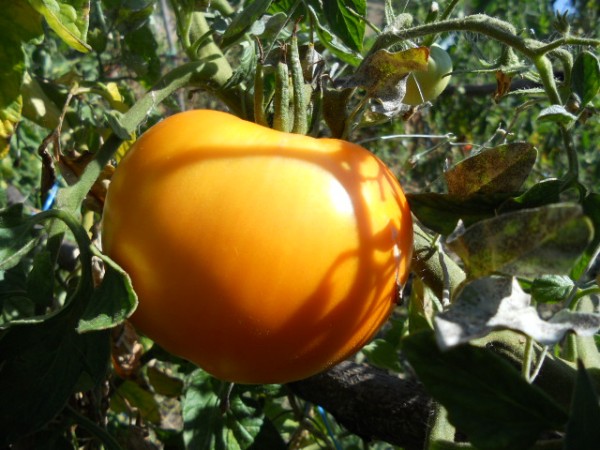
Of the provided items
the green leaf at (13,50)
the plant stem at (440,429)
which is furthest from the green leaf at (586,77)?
the green leaf at (13,50)

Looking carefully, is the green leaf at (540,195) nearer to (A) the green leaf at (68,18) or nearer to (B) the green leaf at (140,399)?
(A) the green leaf at (68,18)

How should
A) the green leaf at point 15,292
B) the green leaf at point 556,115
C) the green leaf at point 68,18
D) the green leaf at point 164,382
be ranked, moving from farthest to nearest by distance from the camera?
the green leaf at point 164,382
the green leaf at point 15,292
the green leaf at point 68,18
the green leaf at point 556,115

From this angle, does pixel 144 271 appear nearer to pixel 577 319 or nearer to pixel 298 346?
pixel 298 346

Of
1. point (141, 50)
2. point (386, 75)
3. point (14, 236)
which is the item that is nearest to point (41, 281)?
point (14, 236)

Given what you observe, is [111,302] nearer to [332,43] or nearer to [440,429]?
[440,429]

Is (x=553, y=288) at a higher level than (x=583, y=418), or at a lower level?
lower

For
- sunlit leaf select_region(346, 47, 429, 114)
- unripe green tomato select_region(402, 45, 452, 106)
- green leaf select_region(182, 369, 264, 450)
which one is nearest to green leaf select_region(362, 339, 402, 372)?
green leaf select_region(182, 369, 264, 450)
